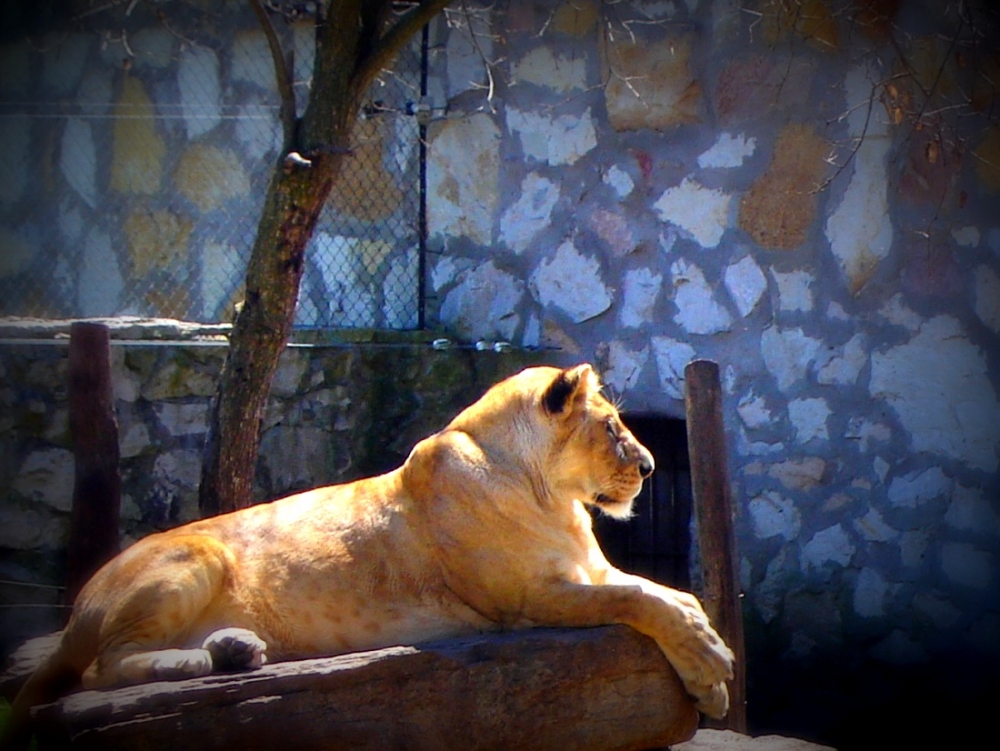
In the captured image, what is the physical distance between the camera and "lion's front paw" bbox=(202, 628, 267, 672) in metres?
3.65

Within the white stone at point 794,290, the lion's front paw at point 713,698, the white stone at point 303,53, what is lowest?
the lion's front paw at point 713,698

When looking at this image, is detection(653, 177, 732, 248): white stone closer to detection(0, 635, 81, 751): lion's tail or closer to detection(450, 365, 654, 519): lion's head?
detection(450, 365, 654, 519): lion's head

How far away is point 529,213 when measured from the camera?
285 inches

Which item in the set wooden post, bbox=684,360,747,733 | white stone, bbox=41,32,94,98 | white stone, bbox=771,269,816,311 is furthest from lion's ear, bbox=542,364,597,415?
white stone, bbox=41,32,94,98

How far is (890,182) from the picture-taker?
6645 millimetres

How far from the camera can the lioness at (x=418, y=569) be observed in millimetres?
3855

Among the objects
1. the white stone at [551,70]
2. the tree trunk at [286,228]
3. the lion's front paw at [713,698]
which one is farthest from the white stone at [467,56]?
the lion's front paw at [713,698]

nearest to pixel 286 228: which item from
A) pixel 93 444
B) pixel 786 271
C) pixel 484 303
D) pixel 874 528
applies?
pixel 93 444

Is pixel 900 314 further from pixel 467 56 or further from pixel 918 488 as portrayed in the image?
pixel 467 56

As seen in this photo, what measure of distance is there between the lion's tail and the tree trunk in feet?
3.96

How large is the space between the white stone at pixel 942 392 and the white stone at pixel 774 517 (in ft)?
2.56

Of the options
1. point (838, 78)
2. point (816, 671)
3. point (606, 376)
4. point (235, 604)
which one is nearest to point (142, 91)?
point (606, 376)

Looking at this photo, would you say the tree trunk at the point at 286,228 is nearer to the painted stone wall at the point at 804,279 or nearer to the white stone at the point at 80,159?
the painted stone wall at the point at 804,279

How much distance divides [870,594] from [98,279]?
533 centimetres
